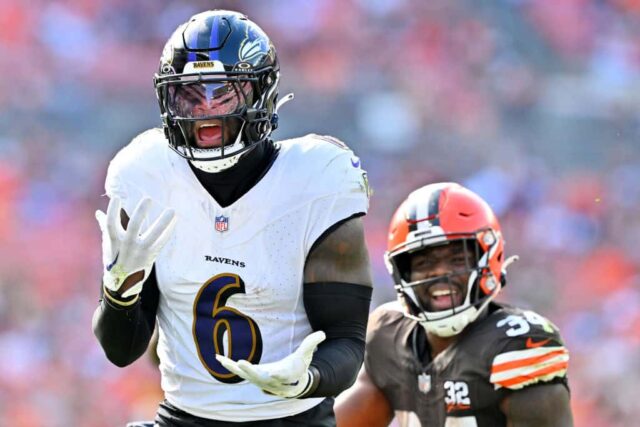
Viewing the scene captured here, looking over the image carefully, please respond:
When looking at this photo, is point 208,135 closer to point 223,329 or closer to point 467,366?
point 223,329

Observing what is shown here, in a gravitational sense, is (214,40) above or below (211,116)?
above

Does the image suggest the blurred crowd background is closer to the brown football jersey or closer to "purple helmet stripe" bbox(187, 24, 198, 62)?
the brown football jersey

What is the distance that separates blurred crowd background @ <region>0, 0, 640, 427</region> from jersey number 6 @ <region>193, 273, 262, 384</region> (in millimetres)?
4278

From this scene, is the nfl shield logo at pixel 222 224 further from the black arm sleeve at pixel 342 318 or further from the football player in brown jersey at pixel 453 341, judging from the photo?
the football player in brown jersey at pixel 453 341

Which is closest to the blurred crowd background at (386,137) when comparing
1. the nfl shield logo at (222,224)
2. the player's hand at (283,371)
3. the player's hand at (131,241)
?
the nfl shield logo at (222,224)

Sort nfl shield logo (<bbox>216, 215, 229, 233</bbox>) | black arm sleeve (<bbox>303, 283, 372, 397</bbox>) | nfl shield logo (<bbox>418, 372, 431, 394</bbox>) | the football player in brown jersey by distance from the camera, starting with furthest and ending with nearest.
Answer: nfl shield logo (<bbox>418, 372, 431, 394</bbox>) < the football player in brown jersey < nfl shield logo (<bbox>216, 215, 229, 233</bbox>) < black arm sleeve (<bbox>303, 283, 372, 397</bbox>)

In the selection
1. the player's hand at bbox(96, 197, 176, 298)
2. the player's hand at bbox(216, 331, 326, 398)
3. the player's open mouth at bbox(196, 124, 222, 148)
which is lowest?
the player's hand at bbox(216, 331, 326, 398)

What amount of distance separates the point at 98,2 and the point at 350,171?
19.5 ft

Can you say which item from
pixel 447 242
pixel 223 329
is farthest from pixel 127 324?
pixel 447 242

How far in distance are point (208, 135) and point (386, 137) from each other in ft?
18.6

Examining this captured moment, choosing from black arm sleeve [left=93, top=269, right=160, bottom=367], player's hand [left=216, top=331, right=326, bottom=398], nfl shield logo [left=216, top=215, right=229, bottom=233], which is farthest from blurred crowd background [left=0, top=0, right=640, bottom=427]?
player's hand [left=216, top=331, right=326, bottom=398]

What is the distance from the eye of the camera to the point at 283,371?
2.09m

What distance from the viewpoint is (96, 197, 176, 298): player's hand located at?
2232mm

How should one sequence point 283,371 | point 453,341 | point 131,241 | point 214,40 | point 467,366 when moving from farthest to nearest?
point 453,341 → point 467,366 → point 214,40 → point 131,241 → point 283,371
